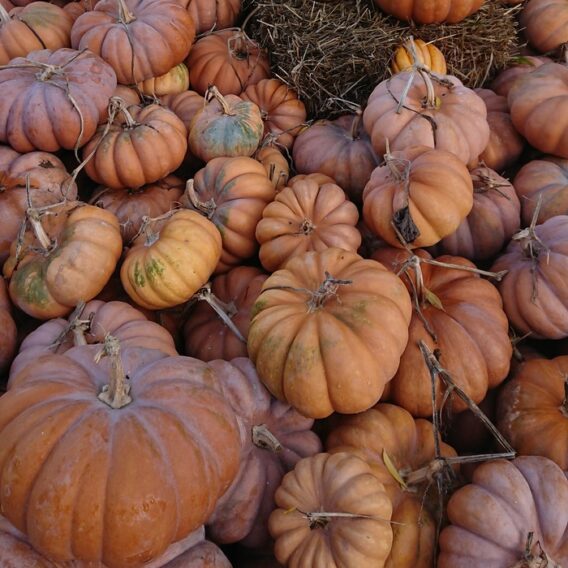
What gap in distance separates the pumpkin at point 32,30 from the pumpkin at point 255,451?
2284mm

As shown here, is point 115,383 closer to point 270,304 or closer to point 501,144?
point 270,304

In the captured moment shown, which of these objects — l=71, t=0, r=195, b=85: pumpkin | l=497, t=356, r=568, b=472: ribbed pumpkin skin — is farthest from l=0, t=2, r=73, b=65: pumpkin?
l=497, t=356, r=568, b=472: ribbed pumpkin skin

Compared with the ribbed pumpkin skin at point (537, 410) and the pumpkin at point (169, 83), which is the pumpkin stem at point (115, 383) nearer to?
the ribbed pumpkin skin at point (537, 410)

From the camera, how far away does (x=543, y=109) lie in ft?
9.57

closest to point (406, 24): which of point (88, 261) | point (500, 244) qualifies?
point (500, 244)

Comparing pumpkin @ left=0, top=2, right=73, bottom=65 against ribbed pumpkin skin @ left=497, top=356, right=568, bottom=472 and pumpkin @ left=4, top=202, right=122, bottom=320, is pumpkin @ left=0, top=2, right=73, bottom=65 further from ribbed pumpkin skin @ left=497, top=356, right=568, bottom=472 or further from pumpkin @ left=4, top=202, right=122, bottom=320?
ribbed pumpkin skin @ left=497, top=356, right=568, bottom=472

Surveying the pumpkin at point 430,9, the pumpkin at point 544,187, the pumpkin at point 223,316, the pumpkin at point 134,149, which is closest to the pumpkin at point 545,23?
the pumpkin at point 430,9

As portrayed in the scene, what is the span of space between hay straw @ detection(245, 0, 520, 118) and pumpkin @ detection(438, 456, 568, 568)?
Answer: 2.04 m

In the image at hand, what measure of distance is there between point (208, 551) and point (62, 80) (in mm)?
2277

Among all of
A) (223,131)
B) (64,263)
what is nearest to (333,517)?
(64,263)

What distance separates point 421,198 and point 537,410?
0.95 meters

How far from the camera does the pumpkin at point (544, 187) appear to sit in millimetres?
2787

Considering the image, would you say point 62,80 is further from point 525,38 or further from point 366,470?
point 525,38

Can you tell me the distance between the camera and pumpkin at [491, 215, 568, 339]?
235 cm
